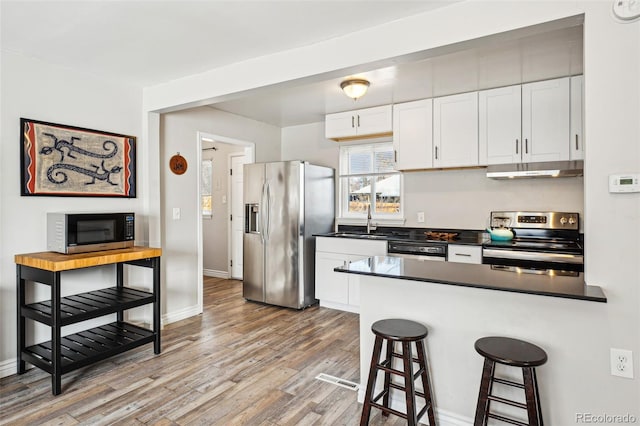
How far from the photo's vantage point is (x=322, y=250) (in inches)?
173

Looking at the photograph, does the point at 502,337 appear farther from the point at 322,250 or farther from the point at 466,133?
Result: the point at 322,250

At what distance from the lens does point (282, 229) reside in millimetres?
4383

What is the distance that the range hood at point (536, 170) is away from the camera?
129 inches

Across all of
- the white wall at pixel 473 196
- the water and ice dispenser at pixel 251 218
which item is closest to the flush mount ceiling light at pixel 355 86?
the white wall at pixel 473 196

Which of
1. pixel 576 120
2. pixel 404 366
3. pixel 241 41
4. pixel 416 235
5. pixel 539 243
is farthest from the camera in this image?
pixel 416 235

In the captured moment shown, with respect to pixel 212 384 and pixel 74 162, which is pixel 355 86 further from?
pixel 212 384

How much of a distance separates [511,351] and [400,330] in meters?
0.52

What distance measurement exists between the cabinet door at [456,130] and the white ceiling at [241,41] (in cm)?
17

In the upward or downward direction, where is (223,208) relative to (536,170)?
downward

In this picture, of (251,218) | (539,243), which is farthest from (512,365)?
(251,218)

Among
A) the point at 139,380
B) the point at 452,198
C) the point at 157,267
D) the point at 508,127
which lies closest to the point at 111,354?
the point at 139,380

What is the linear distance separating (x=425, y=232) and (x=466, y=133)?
1.18 meters

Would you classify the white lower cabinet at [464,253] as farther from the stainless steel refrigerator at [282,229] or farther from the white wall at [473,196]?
the stainless steel refrigerator at [282,229]

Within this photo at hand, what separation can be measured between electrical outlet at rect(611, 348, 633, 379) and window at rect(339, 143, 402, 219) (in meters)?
2.91
